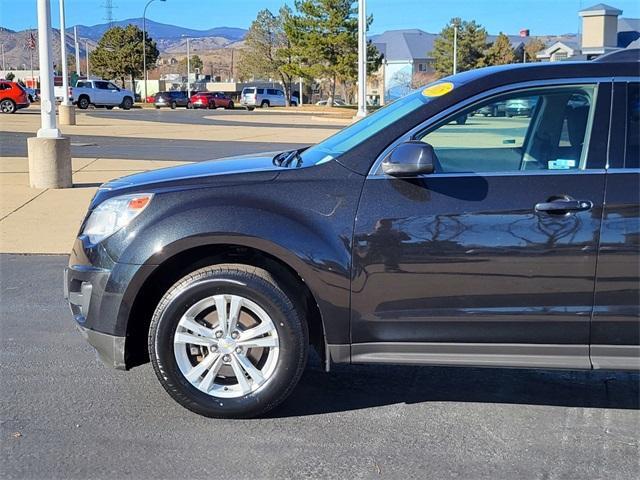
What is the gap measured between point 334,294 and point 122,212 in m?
1.24

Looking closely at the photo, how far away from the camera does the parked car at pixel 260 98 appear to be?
60.8 meters

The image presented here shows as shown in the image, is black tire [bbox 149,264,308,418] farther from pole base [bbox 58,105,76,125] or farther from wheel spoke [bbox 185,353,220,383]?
pole base [bbox 58,105,76,125]

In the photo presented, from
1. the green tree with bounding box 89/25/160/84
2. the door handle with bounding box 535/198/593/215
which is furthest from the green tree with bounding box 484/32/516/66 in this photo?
the door handle with bounding box 535/198/593/215

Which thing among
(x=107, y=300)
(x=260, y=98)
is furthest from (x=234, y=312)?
(x=260, y=98)

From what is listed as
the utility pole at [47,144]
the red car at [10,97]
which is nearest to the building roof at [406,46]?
the red car at [10,97]

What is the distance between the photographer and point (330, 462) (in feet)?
11.9

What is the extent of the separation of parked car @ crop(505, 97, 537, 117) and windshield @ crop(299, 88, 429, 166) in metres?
0.45

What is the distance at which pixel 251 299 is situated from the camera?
390cm

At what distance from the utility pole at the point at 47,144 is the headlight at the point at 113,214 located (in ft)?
26.4

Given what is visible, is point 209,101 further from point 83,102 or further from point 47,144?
point 47,144

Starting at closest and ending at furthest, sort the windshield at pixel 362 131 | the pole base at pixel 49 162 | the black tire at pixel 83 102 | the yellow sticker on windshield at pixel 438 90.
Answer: the yellow sticker on windshield at pixel 438 90
the windshield at pixel 362 131
the pole base at pixel 49 162
the black tire at pixel 83 102

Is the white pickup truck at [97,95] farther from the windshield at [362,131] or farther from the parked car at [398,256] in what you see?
the parked car at [398,256]

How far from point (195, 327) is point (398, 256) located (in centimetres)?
113

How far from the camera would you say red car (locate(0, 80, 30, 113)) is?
38.4m
